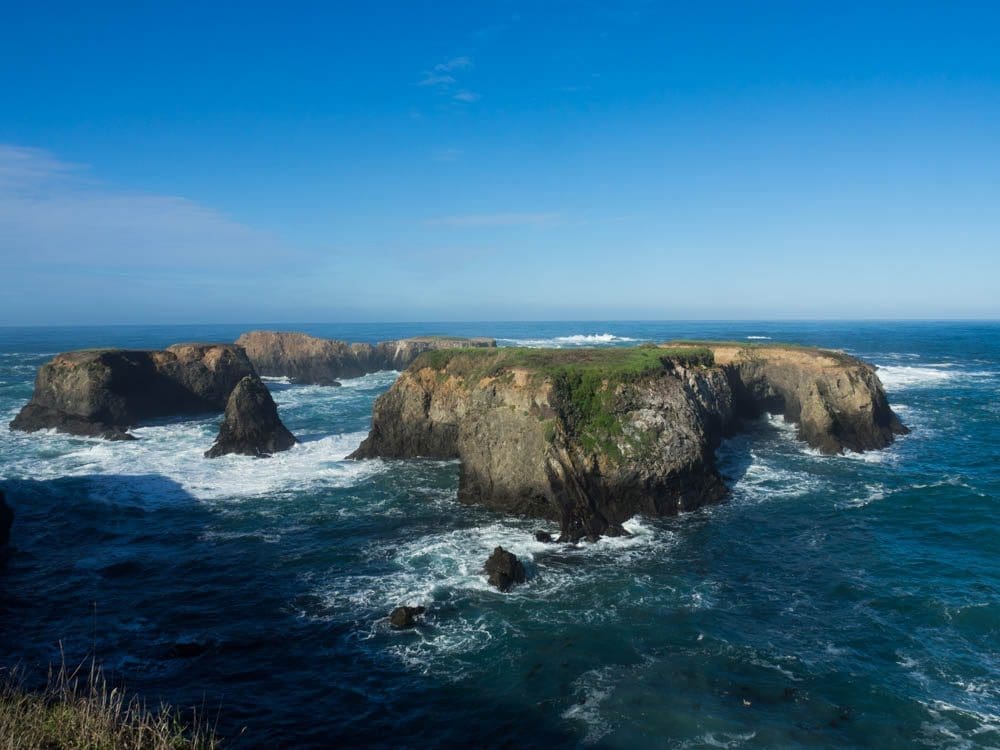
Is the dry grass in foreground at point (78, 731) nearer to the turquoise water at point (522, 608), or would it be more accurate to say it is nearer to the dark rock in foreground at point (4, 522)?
the turquoise water at point (522, 608)

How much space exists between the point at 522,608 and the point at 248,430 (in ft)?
100

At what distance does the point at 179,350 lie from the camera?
215 ft

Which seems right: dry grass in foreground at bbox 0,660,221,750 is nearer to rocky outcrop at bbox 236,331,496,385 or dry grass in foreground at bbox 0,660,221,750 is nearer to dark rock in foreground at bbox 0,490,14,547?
dark rock in foreground at bbox 0,490,14,547

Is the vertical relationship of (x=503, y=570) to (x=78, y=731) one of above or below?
below

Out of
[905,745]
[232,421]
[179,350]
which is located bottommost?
[905,745]

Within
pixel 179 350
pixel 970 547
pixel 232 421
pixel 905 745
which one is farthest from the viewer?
pixel 179 350

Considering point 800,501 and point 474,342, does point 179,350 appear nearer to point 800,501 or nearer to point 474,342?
point 474,342

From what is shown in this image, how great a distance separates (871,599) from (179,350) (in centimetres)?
6569

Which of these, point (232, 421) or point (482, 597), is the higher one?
point (232, 421)

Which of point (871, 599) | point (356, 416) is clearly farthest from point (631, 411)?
point (356, 416)

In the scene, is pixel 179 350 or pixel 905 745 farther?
pixel 179 350

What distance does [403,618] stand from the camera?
2189 centimetres

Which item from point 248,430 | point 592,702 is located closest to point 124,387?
point 248,430

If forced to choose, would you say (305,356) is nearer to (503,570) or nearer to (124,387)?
(124,387)
